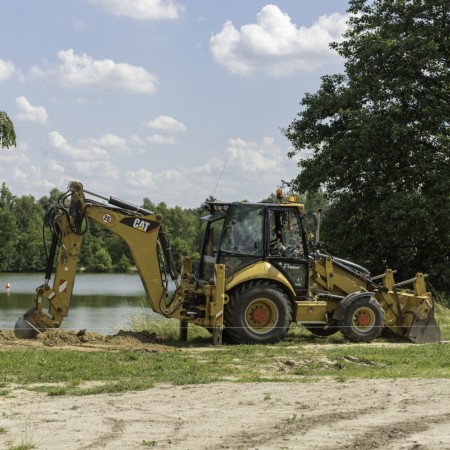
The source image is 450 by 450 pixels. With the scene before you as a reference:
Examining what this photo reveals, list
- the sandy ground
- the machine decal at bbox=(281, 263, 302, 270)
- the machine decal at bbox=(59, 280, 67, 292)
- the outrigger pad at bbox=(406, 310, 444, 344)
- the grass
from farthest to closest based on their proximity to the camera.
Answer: the outrigger pad at bbox=(406, 310, 444, 344), the machine decal at bbox=(281, 263, 302, 270), the machine decal at bbox=(59, 280, 67, 292), the grass, the sandy ground

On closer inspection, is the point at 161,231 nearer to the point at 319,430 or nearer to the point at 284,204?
the point at 284,204

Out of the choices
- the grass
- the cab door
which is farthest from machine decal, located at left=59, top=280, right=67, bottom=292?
the cab door

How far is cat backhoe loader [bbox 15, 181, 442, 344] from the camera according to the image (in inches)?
566

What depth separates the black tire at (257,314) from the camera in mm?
14336

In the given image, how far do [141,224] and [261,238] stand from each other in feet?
7.15

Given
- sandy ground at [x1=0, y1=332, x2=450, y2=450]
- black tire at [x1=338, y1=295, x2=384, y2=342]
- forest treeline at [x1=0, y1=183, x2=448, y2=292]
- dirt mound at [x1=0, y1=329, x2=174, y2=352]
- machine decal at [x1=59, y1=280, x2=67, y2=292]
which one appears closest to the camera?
sandy ground at [x1=0, y1=332, x2=450, y2=450]

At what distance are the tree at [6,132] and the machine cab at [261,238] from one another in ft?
41.3

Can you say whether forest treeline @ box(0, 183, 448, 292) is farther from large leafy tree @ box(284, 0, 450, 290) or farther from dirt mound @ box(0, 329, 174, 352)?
dirt mound @ box(0, 329, 174, 352)

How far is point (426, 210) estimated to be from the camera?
2612 cm

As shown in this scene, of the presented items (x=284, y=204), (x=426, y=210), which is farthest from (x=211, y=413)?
(x=426, y=210)

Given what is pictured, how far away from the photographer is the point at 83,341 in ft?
46.2

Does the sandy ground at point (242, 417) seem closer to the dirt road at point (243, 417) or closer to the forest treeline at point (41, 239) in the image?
the dirt road at point (243, 417)

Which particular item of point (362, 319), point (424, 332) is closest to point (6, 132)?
point (362, 319)

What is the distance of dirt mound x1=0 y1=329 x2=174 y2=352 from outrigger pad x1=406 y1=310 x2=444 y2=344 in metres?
4.72
